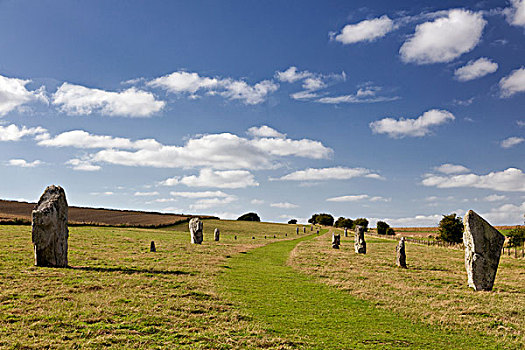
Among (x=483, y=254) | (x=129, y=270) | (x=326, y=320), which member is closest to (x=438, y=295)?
(x=483, y=254)

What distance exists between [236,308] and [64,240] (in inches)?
443

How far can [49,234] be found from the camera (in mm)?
19609

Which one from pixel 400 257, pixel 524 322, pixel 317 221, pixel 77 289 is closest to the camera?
pixel 524 322

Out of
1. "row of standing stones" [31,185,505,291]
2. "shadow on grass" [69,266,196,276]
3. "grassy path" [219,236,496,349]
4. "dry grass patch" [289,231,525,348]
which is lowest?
"dry grass patch" [289,231,525,348]

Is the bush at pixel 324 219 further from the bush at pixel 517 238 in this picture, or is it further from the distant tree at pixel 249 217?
the bush at pixel 517 238

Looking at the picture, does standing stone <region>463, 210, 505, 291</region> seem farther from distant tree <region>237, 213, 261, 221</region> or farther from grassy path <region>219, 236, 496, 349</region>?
distant tree <region>237, 213, 261, 221</region>

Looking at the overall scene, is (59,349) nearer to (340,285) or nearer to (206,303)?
(206,303)

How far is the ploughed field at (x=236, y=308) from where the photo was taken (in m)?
10.5

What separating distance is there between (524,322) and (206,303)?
10.8 metres

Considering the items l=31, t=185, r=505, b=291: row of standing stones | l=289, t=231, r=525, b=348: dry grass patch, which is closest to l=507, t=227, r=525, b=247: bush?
l=289, t=231, r=525, b=348: dry grass patch

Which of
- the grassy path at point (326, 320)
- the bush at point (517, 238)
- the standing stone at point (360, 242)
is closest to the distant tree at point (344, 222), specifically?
the bush at point (517, 238)

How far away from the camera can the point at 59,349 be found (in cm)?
923

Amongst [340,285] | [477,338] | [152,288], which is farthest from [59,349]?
[340,285]

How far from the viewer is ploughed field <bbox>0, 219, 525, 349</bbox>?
10.5 metres
